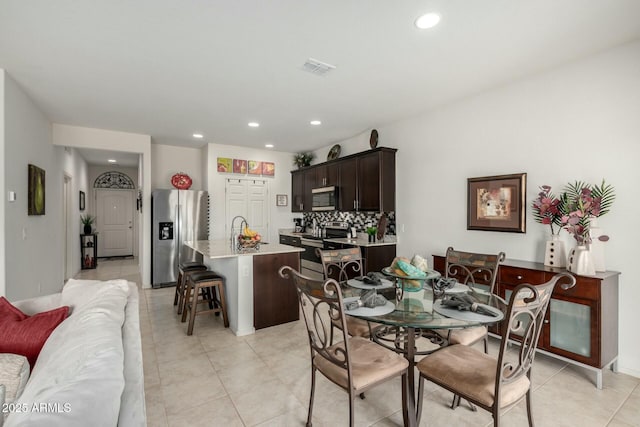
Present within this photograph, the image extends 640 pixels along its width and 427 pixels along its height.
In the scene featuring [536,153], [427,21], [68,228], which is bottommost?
[68,228]

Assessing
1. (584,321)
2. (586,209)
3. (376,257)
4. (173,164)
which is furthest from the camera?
(173,164)

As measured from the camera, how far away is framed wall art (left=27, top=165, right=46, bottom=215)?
359 centimetres

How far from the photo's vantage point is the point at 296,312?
3.70 metres

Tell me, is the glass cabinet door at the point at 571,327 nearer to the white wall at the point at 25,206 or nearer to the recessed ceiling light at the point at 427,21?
the recessed ceiling light at the point at 427,21

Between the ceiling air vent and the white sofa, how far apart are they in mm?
2418

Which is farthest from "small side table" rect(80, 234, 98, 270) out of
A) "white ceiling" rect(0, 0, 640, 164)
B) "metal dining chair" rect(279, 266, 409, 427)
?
"metal dining chair" rect(279, 266, 409, 427)

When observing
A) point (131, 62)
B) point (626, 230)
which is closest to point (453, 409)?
point (626, 230)

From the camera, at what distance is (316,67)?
2.86m

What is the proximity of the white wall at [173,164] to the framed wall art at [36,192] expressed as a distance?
1.95m

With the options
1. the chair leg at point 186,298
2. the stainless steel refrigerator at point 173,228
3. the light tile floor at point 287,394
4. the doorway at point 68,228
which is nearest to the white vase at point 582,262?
the light tile floor at point 287,394

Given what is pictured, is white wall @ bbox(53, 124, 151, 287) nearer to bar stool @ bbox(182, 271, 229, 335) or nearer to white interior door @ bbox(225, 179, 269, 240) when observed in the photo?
white interior door @ bbox(225, 179, 269, 240)

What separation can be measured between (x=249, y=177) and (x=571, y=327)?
552cm

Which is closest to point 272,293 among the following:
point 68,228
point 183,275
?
point 183,275

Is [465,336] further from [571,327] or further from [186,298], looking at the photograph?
[186,298]
